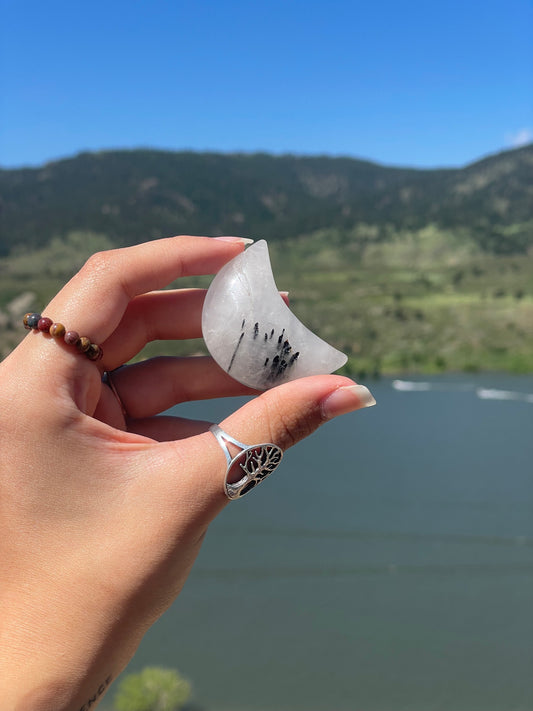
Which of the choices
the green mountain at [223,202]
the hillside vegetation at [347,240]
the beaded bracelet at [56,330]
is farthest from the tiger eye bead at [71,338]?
the green mountain at [223,202]

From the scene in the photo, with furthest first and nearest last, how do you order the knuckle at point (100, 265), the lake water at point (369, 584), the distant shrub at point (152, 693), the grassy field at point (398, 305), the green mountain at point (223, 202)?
the green mountain at point (223, 202), the grassy field at point (398, 305), the lake water at point (369, 584), the distant shrub at point (152, 693), the knuckle at point (100, 265)

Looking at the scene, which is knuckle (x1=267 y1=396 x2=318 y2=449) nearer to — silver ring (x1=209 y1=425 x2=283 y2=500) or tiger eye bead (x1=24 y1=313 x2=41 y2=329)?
silver ring (x1=209 y1=425 x2=283 y2=500)

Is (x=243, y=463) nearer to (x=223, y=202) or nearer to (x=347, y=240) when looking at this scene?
(x=347, y=240)

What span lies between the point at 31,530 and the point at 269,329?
1.16 feet

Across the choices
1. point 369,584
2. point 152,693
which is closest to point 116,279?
point 152,693

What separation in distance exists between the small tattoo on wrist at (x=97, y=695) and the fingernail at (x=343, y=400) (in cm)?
34

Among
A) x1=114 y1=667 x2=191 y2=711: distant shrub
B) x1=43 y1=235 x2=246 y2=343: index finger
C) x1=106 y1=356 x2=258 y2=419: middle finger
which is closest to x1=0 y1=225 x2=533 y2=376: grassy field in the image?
x1=114 y1=667 x2=191 y2=711: distant shrub

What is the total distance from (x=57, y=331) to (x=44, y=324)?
1cm

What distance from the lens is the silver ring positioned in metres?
0.60

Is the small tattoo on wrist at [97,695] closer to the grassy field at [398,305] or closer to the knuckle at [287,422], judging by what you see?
the knuckle at [287,422]

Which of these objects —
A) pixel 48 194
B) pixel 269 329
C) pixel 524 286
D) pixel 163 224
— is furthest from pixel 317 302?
pixel 48 194

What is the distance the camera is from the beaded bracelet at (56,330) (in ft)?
1.99

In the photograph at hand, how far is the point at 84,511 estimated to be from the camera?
57 centimetres

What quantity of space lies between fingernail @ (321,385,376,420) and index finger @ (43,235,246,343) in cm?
23
